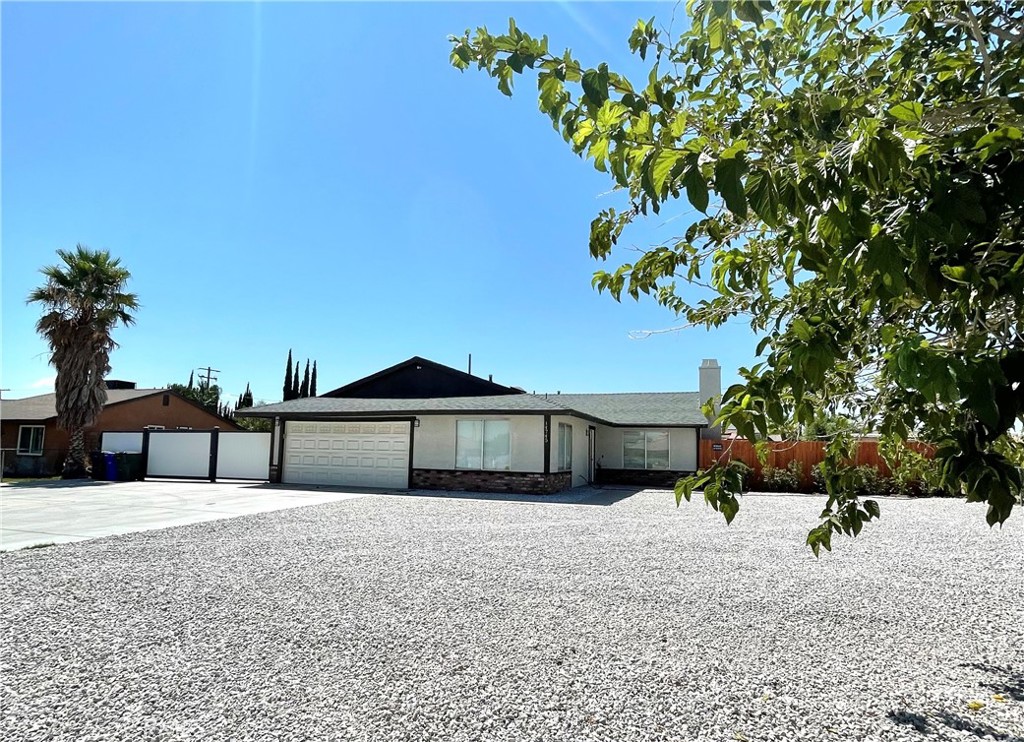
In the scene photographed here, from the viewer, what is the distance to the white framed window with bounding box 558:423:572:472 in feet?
59.5

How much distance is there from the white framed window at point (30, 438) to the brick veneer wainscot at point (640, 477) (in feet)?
75.6

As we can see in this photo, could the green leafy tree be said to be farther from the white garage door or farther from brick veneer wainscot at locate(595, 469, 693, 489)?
brick veneer wainscot at locate(595, 469, 693, 489)

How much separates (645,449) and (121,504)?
631 inches

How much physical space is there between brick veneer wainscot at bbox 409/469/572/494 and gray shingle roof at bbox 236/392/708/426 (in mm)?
1915

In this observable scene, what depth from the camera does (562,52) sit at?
1.71 m

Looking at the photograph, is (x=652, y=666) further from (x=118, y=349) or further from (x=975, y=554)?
(x=118, y=349)

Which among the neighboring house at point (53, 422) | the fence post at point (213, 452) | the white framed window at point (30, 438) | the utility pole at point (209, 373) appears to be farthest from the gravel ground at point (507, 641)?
the utility pole at point (209, 373)

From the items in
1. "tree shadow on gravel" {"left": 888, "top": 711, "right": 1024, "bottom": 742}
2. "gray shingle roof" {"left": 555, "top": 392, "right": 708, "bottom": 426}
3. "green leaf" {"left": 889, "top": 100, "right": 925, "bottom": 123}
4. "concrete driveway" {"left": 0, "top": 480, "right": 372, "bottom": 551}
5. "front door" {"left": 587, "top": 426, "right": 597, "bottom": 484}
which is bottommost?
"concrete driveway" {"left": 0, "top": 480, "right": 372, "bottom": 551}

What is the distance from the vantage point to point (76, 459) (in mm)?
21938

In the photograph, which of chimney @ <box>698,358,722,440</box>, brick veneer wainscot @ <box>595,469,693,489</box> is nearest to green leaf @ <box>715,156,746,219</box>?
brick veneer wainscot @ <box>595,469,693,489</box>

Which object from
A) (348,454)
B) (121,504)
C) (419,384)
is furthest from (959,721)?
(419,384)

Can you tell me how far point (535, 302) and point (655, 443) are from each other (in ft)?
23.4

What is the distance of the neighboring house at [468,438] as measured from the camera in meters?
17.5

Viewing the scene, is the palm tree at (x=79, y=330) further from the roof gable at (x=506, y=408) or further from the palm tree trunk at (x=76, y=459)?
the roof gable at (x=506, y=408)
